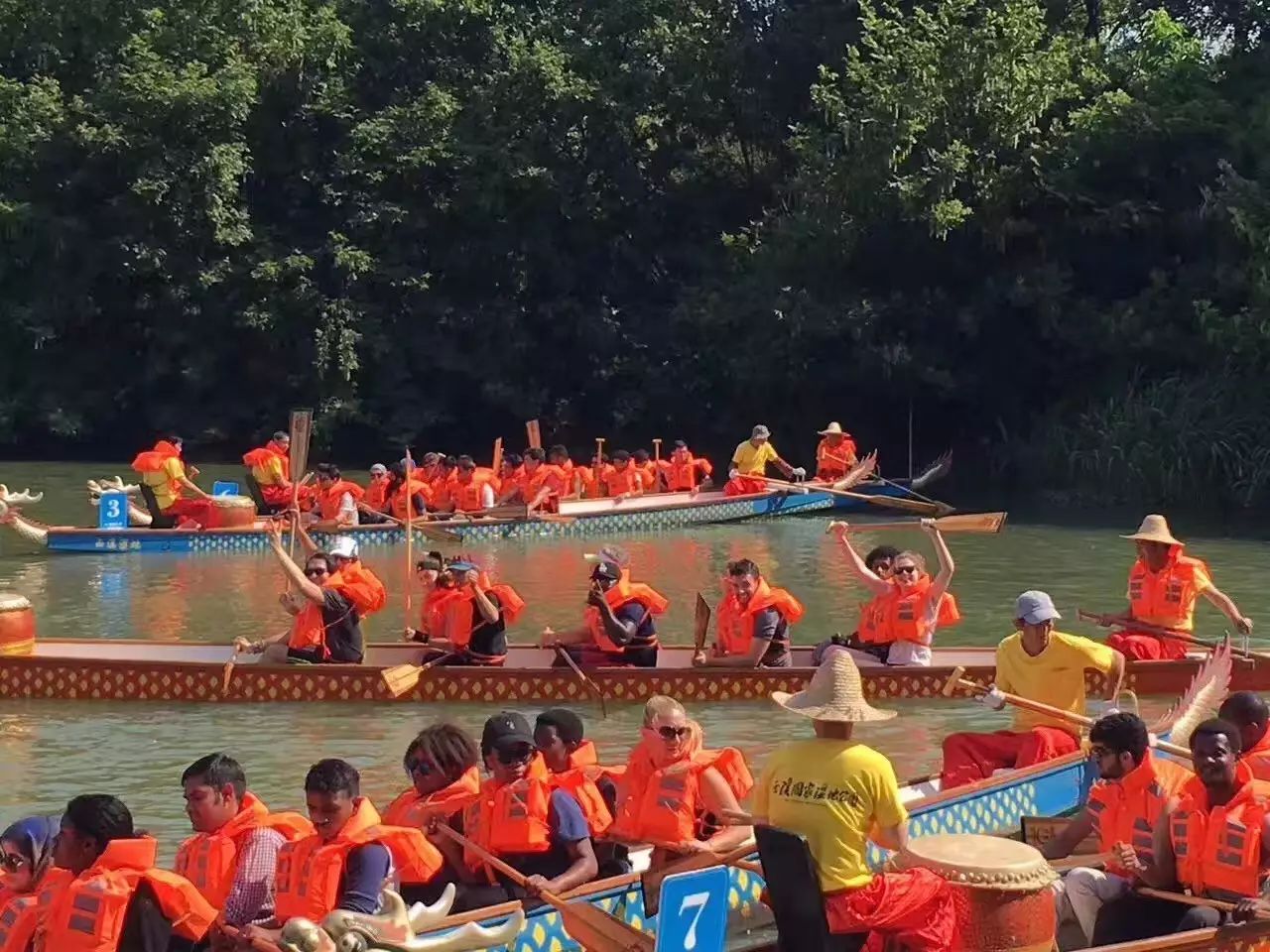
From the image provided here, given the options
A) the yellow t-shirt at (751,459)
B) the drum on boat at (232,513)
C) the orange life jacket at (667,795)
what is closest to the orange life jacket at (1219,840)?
the orange life jacket at (667,795)

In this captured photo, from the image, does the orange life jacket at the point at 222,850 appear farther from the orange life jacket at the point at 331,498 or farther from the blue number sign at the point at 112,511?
the orange life jacket at the point at 331,498

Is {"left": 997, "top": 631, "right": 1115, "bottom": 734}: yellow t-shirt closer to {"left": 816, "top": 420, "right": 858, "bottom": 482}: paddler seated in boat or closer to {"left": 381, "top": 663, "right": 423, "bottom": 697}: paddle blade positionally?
{"left": 381, "top": 663, "right": 423, "bottom": 697}: paddle blade

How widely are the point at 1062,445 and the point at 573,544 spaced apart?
9.69m

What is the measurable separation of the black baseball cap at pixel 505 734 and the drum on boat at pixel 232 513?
14.6 metres

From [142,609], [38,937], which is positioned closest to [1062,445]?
[142,609]

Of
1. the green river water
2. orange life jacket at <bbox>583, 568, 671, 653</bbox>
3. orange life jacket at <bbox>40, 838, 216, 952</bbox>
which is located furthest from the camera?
orange life jacket at <bbox>583, 568, 671, 653</bbox>

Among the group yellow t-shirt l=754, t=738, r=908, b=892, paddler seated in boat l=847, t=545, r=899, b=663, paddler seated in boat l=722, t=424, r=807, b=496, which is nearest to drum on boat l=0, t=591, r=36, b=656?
paddler seated in boat l=847, t=545, r=899, b=663

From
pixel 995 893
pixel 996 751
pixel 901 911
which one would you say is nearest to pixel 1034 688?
pixel 996 751

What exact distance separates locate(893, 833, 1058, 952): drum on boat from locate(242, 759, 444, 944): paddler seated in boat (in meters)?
1.93

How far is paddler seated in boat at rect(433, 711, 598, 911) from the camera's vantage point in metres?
7.13

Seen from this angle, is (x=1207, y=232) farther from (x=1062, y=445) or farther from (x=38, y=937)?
(x=38, y=937)

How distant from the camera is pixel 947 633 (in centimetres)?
1669

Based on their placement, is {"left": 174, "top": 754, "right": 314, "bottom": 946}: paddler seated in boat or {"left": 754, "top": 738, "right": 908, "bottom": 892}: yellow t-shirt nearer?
{"left": 754, "top": 738, "right": 908, "bottom": 892}: yellow t-shirt

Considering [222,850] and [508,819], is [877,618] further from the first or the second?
[222,850]
